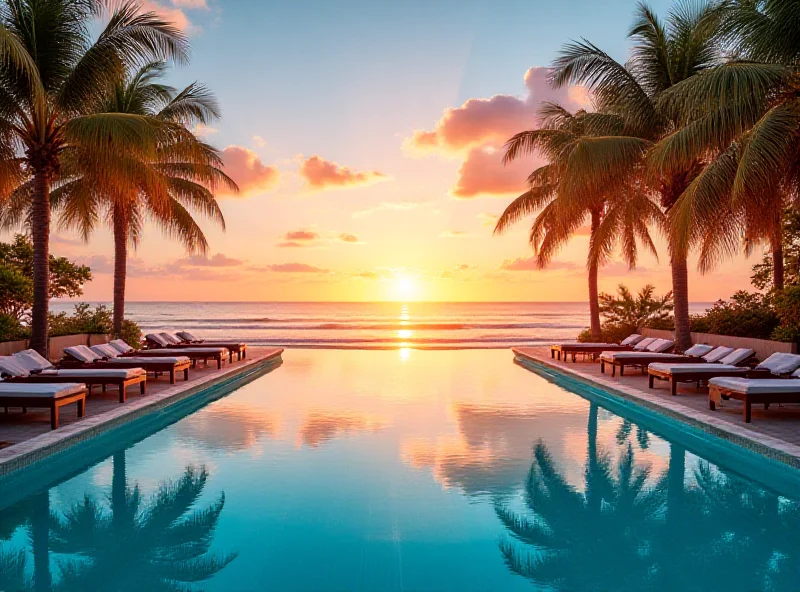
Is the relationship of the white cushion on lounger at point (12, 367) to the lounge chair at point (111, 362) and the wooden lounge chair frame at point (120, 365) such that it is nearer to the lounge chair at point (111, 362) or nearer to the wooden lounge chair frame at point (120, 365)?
the wooden lounge chair frame at point (120, 365)

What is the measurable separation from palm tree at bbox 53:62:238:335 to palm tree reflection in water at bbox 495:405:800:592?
10477 mm

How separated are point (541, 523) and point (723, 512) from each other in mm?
1631

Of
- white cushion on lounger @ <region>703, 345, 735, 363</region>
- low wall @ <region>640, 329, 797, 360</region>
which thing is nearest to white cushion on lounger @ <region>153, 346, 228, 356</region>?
white cushion on lounger @ <region>703, 345, 735, 363</region>

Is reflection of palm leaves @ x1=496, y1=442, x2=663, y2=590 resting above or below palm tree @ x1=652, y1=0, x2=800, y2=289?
below

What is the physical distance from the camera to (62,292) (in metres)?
17.7

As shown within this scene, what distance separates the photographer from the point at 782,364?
29.9ft

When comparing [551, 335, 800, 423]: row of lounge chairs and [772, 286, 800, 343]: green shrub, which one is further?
[772, 286, 800, 343]: green shrub

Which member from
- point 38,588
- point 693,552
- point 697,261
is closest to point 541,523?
point 693,552

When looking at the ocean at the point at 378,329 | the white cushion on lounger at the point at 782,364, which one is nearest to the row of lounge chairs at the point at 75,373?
the white cushion on lounger at the point at 782,364

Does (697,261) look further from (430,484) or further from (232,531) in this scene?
(232,531)

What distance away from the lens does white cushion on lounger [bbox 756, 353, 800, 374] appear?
29.4 feet

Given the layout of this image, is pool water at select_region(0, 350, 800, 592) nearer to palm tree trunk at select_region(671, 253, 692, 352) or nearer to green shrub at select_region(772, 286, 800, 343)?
green shrub at select_region(772, 286, 800, 343)

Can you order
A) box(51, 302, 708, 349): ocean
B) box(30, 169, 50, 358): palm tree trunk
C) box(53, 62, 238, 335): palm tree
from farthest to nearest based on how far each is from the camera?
box(51, 302, 708, 349): ocean
box(53, 62, 238, 335): palm tree
box(30, 169, 50, 358): palm tree trunk

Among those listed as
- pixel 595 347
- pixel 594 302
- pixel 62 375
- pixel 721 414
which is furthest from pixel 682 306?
pixel 62 375
